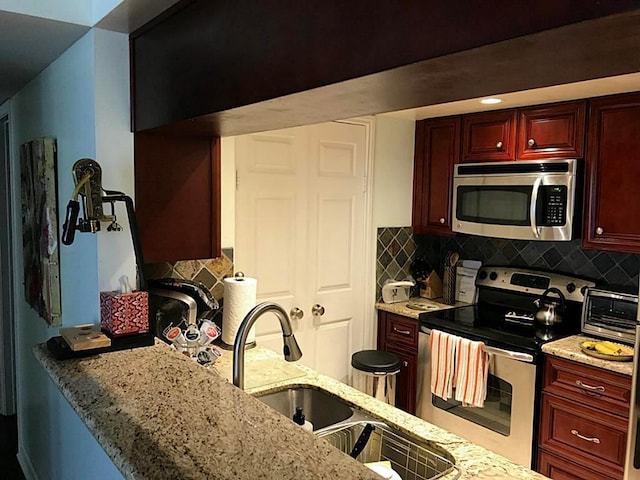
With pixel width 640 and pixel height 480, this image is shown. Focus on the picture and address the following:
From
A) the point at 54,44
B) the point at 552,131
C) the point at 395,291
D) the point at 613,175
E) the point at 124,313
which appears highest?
the point at 54,44

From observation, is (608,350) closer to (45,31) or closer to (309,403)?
(309,403)

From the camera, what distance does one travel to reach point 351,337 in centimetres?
354

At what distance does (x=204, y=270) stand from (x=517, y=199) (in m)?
1.83

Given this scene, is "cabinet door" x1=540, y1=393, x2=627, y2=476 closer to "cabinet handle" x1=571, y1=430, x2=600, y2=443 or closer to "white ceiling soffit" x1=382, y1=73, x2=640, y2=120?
"cabinet handle" x1=571, y1=430, x2=600, y2=443

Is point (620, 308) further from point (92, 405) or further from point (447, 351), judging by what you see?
point (92, 405)

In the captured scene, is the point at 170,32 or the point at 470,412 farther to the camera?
the point at 470,412

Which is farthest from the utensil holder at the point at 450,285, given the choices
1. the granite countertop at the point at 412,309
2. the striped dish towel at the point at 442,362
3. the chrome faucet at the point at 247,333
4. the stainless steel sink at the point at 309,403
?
the chrome faucet at the point at 247,333

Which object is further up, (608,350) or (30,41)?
(30,41)

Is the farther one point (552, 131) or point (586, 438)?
point (552, 131)

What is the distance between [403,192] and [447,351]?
121 cm

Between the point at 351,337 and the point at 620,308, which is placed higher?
the point at 620,308

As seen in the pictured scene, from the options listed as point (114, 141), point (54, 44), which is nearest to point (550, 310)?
point (114, 141)

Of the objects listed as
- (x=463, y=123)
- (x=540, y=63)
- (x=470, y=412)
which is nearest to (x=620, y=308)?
(x=470, y=412)

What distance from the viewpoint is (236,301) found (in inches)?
94.2
